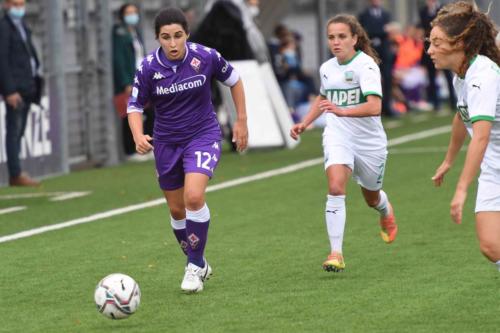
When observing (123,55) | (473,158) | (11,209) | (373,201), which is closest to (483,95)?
(473,158)

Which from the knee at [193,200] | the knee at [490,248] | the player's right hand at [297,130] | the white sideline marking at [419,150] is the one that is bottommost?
the white sideline marking at [419,150]

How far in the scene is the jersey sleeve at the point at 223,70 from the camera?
10000 mm

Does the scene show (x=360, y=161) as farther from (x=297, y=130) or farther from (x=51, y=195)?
(x=51, y=195)

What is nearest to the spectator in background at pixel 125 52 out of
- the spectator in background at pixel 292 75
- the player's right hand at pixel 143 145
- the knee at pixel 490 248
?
the spectator in background at pixel 292 75

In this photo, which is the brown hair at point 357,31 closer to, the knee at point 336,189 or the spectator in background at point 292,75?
the knee at point 336,189

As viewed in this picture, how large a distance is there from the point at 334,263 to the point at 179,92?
1653mm

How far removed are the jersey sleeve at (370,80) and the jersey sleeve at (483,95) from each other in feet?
8.95

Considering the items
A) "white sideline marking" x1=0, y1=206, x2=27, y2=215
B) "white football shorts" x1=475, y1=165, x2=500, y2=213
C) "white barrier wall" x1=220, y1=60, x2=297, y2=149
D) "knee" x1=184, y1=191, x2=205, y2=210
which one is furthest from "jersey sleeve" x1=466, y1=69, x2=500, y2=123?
"white barrier wall" x1=220, y1=60, x2=297, y2=149

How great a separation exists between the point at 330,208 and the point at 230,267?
0.89 metres

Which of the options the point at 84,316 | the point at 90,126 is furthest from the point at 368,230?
the point at 90,126

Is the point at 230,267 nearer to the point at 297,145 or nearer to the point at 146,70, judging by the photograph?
the point at 146,70

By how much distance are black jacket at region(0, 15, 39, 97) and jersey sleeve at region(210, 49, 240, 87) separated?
22.4ft

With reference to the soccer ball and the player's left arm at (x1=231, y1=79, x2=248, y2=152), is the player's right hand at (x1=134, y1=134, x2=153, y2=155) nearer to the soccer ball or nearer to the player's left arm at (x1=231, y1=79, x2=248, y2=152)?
the player's left arm at (x1=231, y1=79, x2=248, y2=152)

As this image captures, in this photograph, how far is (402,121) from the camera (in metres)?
27.9
